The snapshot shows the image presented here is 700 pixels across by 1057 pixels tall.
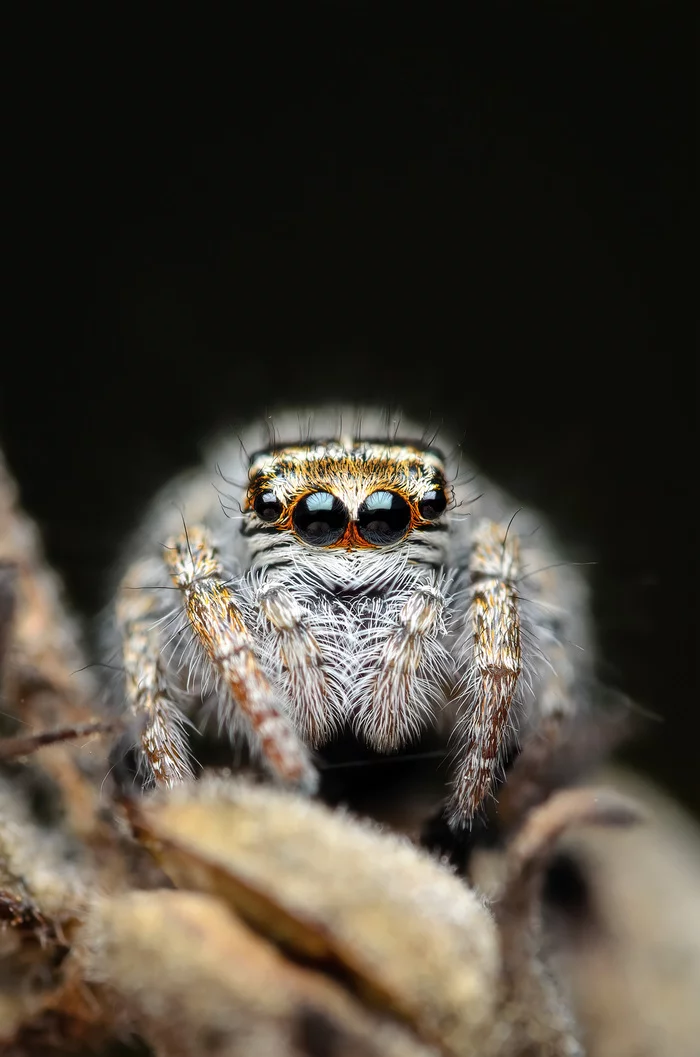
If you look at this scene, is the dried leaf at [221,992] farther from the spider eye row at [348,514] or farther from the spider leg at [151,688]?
the spider eye row at [348,514]

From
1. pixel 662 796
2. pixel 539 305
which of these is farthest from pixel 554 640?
pixel 539 305

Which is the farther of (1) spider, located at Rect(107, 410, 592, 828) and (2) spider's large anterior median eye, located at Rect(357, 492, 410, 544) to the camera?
(2) spider's large anterior median eye, located at Rect(357, 492, 410, 544)

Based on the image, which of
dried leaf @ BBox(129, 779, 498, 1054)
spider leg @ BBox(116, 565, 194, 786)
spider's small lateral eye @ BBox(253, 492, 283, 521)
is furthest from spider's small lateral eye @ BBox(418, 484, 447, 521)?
dried leaf @ BBox(129, 779, 498, 1054)

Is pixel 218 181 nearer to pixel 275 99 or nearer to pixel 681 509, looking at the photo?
pixel 275 99

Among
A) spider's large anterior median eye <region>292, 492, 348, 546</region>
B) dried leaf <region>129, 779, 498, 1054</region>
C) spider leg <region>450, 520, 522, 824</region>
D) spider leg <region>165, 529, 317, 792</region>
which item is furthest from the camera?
spider's large anterior median eye <region>292, 492, 348, 546</region>

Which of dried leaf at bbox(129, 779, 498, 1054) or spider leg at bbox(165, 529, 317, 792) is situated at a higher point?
spider leg at bbox(165, 529, 317, 792)

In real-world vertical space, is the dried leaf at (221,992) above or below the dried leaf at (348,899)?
below

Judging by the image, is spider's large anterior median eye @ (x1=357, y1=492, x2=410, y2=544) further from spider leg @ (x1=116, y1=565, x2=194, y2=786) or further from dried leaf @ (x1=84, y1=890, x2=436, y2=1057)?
dried leaf @ (x1=84, y1=890, x2=436, y2=1057)

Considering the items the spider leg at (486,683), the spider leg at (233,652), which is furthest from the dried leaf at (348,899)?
the spider leg at (486,683)
